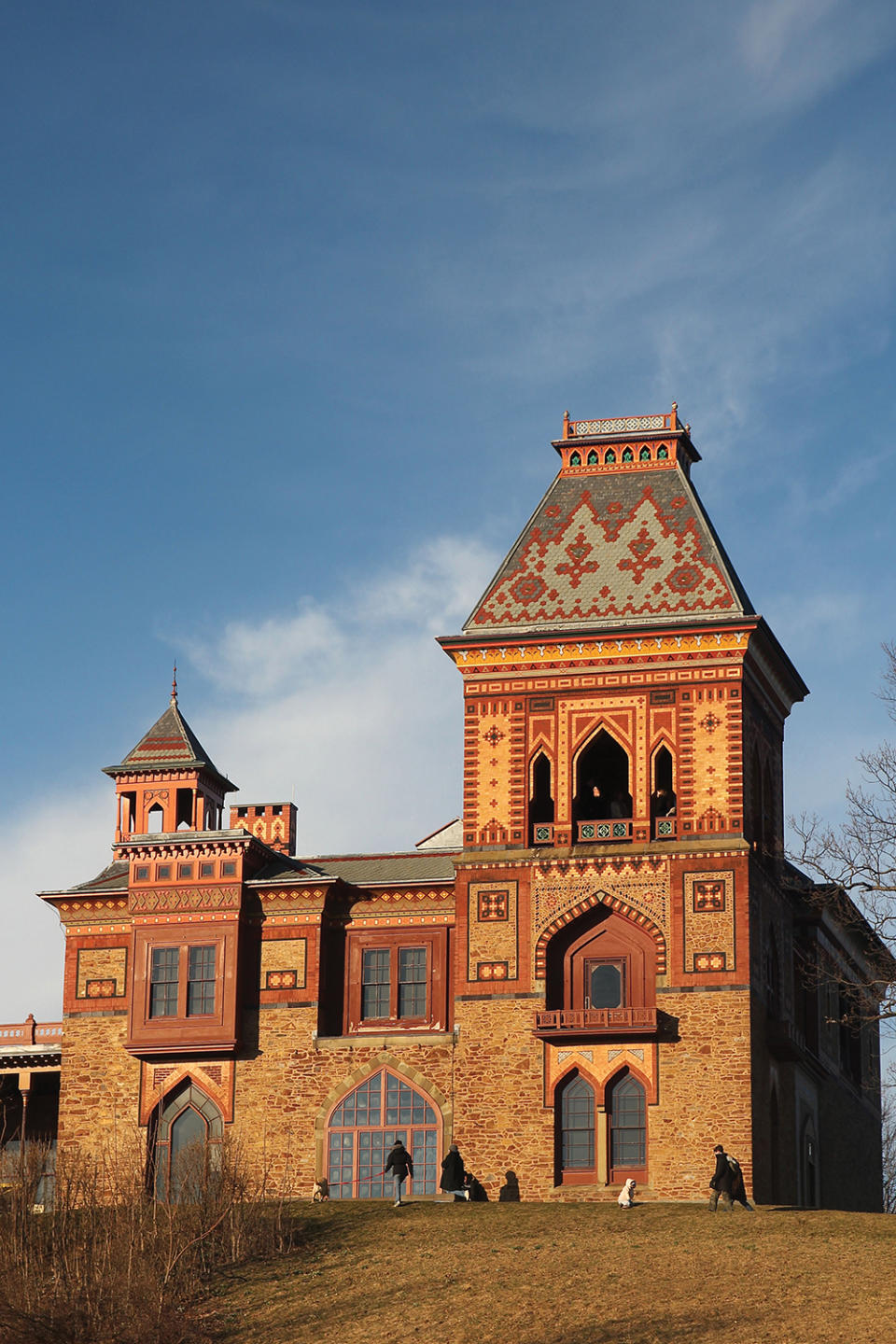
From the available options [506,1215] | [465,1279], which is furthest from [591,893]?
[465,1279]

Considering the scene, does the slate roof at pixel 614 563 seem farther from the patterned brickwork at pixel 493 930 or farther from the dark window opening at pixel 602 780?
the patterned brickwork at pixel 493 930

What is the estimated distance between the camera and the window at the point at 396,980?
2221 inches

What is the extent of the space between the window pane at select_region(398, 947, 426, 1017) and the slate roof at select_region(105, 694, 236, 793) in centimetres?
1006

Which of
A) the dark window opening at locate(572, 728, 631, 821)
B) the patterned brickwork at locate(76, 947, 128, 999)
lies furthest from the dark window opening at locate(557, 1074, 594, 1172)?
the patterned brickwork at locate(76, 947, 128, 999)

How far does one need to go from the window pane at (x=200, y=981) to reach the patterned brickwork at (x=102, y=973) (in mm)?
2182

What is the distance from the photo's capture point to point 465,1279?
4116cm

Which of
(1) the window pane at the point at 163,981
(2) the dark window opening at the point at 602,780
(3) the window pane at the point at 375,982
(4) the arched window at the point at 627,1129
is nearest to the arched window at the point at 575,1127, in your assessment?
(4) the arched window at the point at 627,1129

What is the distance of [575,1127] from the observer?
53.1 m

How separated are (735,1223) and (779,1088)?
35.1 ft

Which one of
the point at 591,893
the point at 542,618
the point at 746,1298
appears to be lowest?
the point at 746,1298

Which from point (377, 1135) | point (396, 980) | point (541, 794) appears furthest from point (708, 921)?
point (377, 1135)

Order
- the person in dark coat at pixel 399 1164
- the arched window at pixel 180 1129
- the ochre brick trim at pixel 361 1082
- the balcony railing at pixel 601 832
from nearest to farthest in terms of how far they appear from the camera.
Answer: the person in dark coat at pixel 399 1164, the ochre brick trim at pixel 361 1082, the arched window at pixel 180 1129, the balcony railing at pixel 601 832

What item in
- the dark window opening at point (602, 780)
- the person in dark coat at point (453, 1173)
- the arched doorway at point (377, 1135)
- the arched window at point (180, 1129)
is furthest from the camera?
the dark window opening at point (602, 780)

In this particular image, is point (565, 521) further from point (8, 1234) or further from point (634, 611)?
point (8, 1234)
